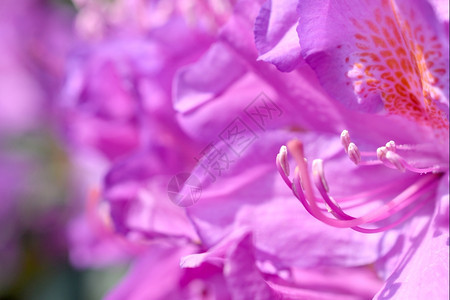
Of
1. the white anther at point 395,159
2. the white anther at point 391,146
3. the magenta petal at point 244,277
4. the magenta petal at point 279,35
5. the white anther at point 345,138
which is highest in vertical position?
the magenta petal at point 279,35

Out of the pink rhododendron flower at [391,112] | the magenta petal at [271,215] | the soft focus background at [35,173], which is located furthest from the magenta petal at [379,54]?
the soft focus background at [35,173]

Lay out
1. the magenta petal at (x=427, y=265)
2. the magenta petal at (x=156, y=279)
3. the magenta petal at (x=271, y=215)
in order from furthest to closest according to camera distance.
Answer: the magenta petal at (x=156, y=279), the magenta petal at (x=271, y=215), the magenta petal at (x=427, y=265)

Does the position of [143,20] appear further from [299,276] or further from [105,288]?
[105,288]

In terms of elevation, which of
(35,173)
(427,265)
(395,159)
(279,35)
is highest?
(35,173)

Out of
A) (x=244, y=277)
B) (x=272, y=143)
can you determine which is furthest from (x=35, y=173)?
(x=244, y=277)

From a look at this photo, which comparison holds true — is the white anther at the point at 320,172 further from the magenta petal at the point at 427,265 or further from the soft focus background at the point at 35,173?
the soft focus background at the point at 35,173

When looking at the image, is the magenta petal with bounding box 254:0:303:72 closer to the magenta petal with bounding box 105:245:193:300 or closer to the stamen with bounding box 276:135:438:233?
the stamen with bounding box 276:135:438:233

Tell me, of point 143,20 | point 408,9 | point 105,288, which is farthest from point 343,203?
point 105,288

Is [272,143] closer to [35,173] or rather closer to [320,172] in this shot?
[320,172]
